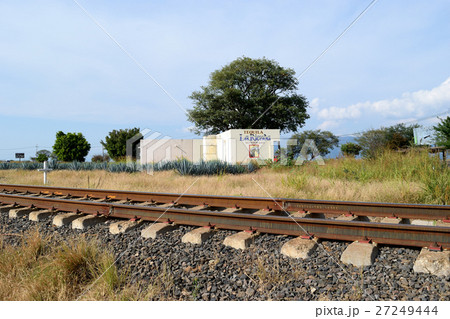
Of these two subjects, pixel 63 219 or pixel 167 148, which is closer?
pixel 63 219

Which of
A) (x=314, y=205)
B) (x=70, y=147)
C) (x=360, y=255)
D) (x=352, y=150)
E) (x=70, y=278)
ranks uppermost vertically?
(x=70, y=147)

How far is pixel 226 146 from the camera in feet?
94.7

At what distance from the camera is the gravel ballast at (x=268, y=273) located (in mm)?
3227

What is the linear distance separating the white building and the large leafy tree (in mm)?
5071

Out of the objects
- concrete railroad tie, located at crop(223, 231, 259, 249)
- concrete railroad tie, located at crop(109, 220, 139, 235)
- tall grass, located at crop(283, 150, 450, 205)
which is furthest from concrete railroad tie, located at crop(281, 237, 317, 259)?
tall grass, located at crop(283, 150, 450, 205)

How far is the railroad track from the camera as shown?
14.0 ft

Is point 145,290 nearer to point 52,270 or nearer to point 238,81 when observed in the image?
point 52,270

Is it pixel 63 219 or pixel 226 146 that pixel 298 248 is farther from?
pixel 226 146

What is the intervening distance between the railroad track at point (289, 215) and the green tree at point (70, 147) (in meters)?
43.8

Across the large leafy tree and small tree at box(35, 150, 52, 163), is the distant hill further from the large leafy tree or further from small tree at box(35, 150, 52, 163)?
small tree at box(35, 150, 52, 163)

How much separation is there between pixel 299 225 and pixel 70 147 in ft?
166

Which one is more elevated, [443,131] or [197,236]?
[443,131]

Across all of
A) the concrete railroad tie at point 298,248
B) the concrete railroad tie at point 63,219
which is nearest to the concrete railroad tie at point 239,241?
the concrete railroad tie at point 298,248

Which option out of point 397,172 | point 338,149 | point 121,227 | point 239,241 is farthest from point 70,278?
point 338,149
